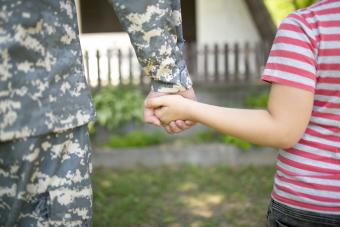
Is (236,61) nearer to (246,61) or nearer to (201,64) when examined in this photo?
(246,61)

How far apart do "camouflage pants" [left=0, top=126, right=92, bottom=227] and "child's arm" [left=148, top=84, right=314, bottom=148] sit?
1.29 feet

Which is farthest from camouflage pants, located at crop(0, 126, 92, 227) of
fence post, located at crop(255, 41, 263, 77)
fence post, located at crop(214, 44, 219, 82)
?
fence post, located at crop(255, 41, 263, 77)

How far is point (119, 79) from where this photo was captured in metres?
6.85

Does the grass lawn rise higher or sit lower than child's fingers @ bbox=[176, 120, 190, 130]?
lower

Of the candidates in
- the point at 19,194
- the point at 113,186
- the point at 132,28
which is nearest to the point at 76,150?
the point at 19,194

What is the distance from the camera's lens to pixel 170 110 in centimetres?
165

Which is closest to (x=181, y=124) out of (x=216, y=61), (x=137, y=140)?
(x=137, y=140)

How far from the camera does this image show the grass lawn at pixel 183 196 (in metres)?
4.22

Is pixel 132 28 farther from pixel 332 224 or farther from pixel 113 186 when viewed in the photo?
pixel 113 186

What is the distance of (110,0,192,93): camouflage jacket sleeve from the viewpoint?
153 cm

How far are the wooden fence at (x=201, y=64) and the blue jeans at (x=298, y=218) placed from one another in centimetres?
542

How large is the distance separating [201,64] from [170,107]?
5.57m

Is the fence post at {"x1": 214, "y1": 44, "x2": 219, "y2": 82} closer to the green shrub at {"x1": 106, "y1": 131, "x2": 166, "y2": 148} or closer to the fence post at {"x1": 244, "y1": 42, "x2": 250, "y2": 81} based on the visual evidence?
the fence post at {"x1": 244, "y1": 42, "x2": 250, "y2": 81}

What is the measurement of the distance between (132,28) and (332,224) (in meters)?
0.85
